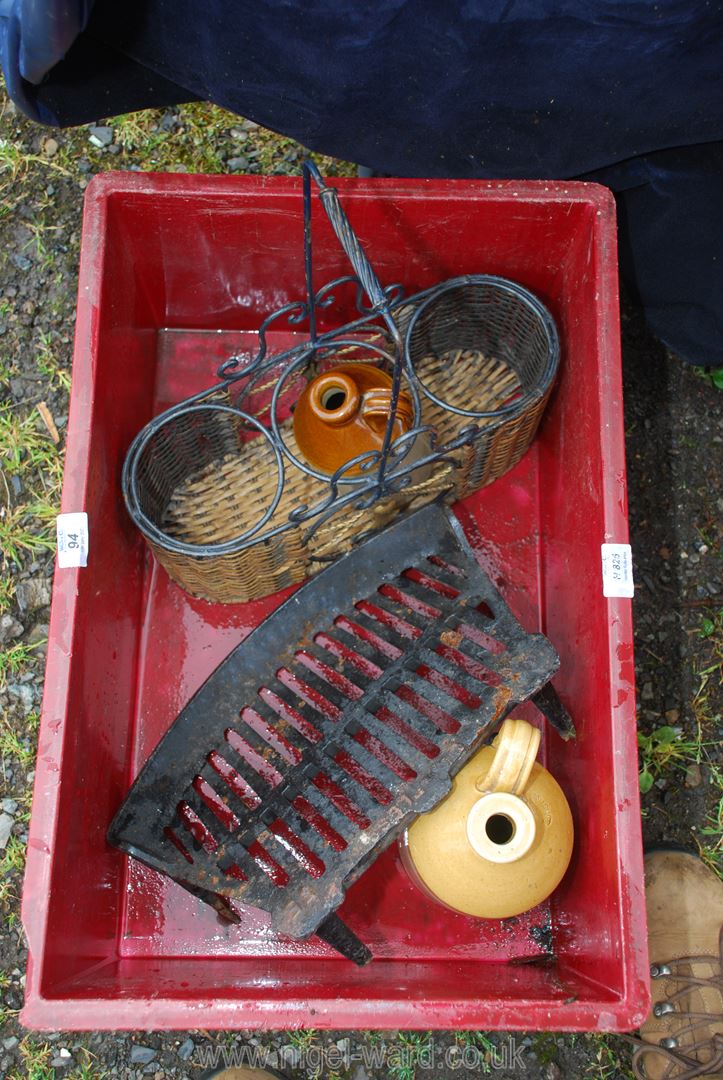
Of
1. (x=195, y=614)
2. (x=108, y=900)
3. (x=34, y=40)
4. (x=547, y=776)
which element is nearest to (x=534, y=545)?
(x=547, y=776)

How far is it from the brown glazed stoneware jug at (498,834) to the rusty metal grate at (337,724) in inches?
2.0

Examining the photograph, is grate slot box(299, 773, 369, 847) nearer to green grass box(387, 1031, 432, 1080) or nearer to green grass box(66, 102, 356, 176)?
green grass box(387, 1031, 432, 1080)

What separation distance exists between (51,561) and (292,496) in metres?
0.58

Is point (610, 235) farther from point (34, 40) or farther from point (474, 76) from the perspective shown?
point (34, 40)

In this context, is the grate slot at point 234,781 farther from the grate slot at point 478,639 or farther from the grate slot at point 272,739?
the grate slot at point 478,639

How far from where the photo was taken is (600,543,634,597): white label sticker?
51.1 inches

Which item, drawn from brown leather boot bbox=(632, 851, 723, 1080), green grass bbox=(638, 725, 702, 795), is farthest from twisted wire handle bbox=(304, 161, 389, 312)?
brown leather boot bbox=(632, 851, 723, 1080)

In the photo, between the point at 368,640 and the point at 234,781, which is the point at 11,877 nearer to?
the point at 234,781

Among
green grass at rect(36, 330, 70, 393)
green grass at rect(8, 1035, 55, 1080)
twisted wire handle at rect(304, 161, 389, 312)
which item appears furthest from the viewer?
green grass at rect(36, 330, 70, 393)

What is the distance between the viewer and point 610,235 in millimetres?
1429

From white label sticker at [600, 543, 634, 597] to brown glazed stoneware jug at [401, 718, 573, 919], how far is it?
24cm

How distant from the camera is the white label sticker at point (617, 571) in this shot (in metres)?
1.30

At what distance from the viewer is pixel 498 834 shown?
124 centimetres

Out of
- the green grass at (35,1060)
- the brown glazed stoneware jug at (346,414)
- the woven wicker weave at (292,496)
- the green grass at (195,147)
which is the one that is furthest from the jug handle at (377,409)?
the green grass at (35,1060)
